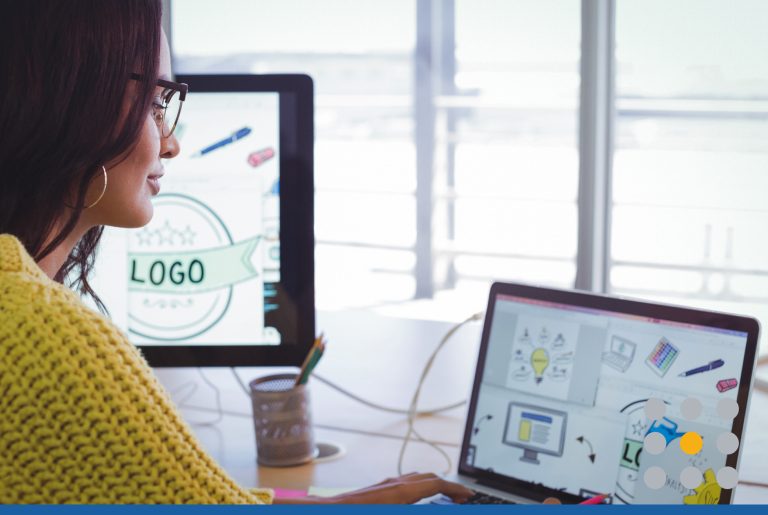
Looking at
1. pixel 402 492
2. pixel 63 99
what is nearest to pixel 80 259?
pixel 63 99

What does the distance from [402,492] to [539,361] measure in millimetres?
232

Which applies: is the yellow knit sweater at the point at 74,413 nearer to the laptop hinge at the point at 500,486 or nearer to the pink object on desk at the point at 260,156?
the laptop hinge at the point at 500,486

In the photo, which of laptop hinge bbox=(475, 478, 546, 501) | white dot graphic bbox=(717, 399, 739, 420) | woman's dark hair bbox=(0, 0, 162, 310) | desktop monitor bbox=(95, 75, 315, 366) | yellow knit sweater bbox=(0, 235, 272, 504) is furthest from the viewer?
desktop monitor bbox=(95, 75, 315, 366)

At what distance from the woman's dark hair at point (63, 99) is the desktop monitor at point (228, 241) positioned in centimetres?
41

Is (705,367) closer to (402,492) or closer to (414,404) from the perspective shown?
(402,492)

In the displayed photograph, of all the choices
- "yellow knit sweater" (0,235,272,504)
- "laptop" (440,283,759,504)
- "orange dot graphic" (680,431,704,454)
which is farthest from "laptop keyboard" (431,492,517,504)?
"yellow knit sweater" (0,235,272,504)

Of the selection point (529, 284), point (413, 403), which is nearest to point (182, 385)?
point (413, 403)

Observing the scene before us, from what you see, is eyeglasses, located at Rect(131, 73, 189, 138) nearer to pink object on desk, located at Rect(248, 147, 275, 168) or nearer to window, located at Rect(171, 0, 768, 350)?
pink object on desk, located at Rect(248, 147, 275, 168)

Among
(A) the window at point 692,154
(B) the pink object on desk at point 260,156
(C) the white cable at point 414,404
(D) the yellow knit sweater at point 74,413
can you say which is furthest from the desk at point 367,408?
(D) the yellow knit sweater at point 74,413

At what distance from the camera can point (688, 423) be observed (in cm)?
96

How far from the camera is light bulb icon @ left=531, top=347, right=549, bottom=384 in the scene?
3.57ft

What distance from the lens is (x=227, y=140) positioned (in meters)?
1.30

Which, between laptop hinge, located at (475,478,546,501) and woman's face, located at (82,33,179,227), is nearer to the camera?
woman's face, located at (82,33,179,227)

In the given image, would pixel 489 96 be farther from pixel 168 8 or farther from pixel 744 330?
pixel 744 330
